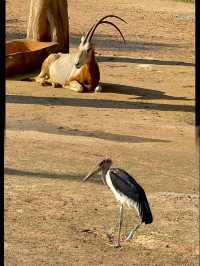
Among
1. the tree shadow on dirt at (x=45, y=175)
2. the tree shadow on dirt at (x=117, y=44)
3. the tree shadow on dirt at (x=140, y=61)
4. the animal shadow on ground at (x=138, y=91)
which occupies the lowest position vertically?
the tree shadow on dirt at (x=117, y=44)

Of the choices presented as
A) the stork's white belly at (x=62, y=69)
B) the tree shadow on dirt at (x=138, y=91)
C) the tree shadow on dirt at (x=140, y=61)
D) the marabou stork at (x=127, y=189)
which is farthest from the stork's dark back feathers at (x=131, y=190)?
the tree shadow on dirt at (x=140, y=61)

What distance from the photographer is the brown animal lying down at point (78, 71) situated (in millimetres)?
9973

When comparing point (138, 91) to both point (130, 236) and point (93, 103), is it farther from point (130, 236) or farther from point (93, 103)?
point (130, 236)

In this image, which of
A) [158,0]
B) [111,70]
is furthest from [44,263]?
[158,0]

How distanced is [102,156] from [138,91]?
3.66 metres

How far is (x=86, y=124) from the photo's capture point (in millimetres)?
8000

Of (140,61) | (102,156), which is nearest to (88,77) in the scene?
(140,61)

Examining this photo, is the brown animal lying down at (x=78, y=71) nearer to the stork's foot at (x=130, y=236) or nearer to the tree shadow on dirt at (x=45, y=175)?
the tree shadow on dirt at (x=45, y=175)

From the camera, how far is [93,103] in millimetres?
9234

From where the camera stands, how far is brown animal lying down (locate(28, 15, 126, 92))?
9973 millimetres

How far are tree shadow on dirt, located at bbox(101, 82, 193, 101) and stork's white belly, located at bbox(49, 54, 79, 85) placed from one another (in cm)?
43

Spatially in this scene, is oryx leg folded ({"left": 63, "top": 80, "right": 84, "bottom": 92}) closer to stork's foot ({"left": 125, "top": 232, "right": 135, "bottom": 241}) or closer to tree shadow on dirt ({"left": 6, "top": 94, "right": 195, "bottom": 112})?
tree shadow on dirt ({"left": 6, "top": 94, "right": 195, "bottom": 112})

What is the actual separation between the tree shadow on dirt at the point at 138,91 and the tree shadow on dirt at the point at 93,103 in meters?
0.42

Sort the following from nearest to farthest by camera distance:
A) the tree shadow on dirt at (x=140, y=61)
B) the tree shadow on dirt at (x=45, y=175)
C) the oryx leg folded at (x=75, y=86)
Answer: the tree shadow on dirt at (x=45, y=175), the oryx leg folded at (x=75, y=86), the tree shadow on dirt at (x=140, y=61)
